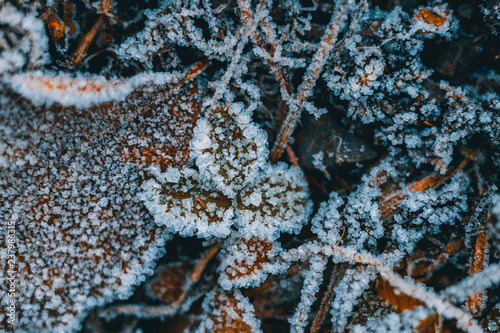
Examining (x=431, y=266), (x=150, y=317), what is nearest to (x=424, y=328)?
(x=431, y=266)

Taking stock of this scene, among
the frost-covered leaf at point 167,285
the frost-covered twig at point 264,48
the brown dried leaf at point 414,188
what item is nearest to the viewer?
the frost-covered twig at point 264,48

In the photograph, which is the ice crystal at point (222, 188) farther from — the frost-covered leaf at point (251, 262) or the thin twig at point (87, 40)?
the thin twig at point (87, 40)

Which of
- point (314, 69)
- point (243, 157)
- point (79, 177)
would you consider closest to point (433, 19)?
point (314, 69)

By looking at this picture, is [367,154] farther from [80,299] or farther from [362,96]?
[80,299]

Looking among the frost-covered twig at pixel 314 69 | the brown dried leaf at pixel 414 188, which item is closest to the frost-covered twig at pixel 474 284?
the brown dried leaf at pixel 414 188

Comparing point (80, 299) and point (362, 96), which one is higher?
point (362, 96)

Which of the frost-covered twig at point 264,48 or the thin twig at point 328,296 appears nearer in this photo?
the frost-covered twig at point 264,48

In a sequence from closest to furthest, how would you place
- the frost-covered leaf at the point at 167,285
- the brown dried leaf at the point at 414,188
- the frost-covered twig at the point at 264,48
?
the frost-covered twig at the point at 264,48, the brown dried leaf at the point at 414,188, the frost-covered leaf at the point at 167,285

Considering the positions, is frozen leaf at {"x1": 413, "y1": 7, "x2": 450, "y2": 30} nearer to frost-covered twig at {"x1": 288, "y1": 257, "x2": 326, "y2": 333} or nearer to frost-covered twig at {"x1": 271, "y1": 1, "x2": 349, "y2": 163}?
frost-covered twig at {"x1": 271, "y1": 1, "x2": 349, "y2": 163}
